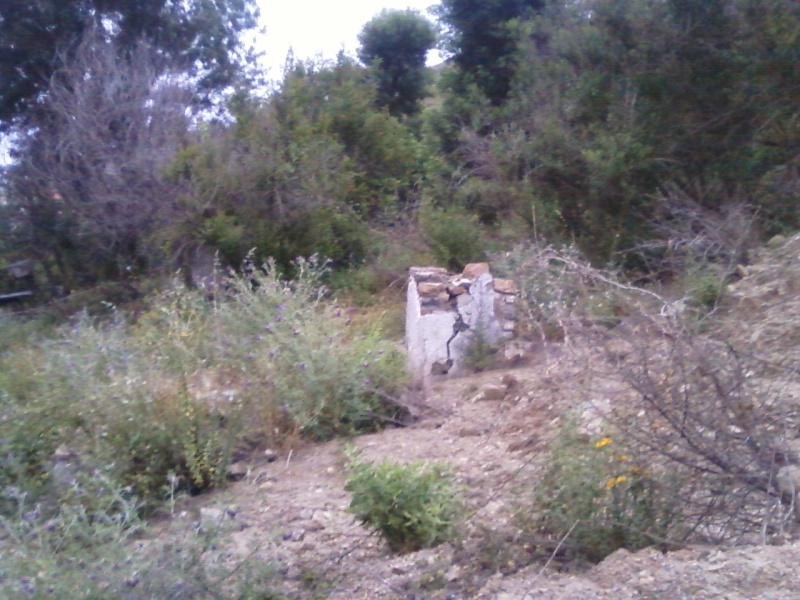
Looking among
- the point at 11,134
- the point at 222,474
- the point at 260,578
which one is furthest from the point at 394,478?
the point at 11,134

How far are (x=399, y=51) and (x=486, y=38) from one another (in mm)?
4685

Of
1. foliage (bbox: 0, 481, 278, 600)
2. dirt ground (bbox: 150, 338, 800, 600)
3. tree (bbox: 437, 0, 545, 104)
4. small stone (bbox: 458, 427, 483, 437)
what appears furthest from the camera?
tree (bbox: 437, 0, 545, 104)

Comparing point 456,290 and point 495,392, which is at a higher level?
point 456,290

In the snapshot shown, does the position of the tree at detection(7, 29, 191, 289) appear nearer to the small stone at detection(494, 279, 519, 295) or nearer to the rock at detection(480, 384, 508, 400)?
the small stone at detection(494, 279, 519, 295)

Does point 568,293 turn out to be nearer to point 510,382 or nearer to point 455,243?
point 510,382

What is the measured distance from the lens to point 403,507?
4.28m

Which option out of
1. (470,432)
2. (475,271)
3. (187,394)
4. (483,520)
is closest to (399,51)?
(475,271)

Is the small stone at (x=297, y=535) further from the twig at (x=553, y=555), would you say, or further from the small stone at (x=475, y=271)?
the small stone at (x=475, y=271)

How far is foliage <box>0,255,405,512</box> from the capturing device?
5711mm

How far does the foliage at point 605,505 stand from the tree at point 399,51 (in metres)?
20.0

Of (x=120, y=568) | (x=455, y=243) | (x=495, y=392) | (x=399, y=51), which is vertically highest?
(x=399, y=51)

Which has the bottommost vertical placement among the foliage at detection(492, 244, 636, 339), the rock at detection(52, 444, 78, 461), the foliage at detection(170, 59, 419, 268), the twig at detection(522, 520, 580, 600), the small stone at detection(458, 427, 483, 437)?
the small stone at detection(458, 427, 483, 437)

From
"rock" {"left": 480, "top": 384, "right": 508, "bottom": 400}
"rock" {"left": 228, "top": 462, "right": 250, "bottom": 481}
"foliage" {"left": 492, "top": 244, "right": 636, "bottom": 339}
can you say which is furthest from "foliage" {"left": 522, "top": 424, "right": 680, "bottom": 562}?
"rock" {"left": 480, "top": 384, "right": 508, "bottom": 400}

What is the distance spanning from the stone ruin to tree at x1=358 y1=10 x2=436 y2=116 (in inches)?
603
